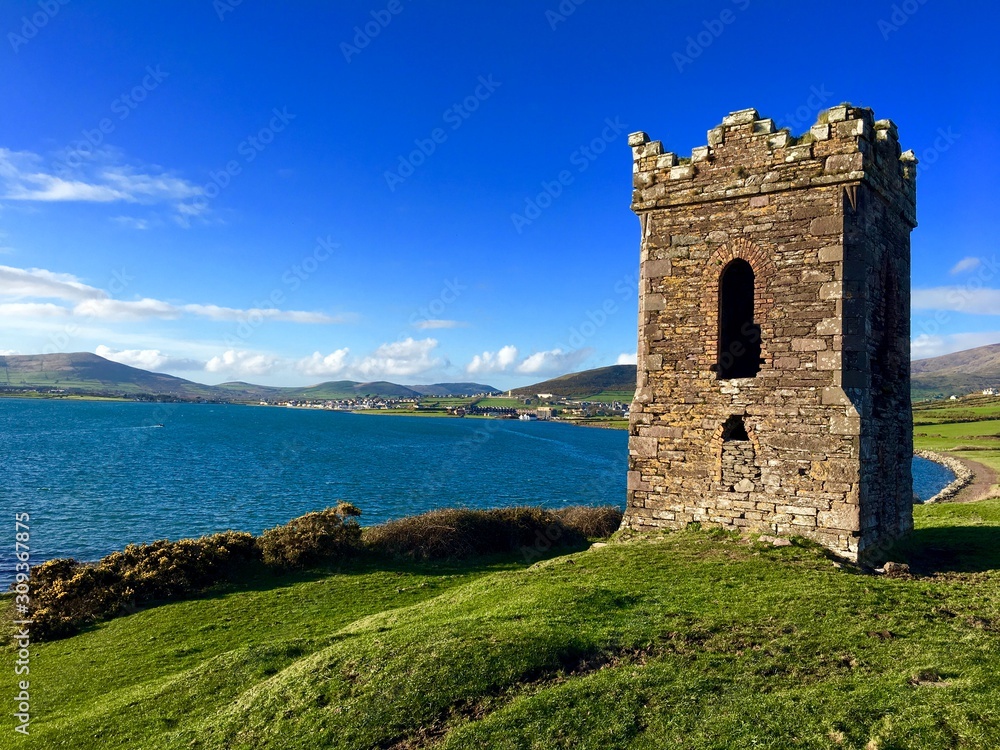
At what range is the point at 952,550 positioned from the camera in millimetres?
15445

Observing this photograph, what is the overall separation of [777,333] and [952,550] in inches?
283

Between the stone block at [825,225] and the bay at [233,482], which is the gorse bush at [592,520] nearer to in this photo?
the bay at [233,482]

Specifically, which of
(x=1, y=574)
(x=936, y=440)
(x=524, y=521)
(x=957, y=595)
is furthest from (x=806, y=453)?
(x=936, y=440)

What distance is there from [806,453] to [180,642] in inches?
548

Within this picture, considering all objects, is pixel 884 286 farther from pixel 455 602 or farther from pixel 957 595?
pixel 455 602

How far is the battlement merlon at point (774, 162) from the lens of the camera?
13.7 metres

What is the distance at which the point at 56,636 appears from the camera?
574 inches

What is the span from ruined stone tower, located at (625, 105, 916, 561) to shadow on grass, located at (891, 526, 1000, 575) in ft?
2.58

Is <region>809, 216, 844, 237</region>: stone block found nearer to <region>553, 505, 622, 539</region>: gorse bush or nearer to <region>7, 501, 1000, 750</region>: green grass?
<region>7, 501, 1000, 750</region>: green grass

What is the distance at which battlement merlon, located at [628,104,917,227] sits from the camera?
13719 mm

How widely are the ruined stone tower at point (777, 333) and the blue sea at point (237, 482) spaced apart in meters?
22.1

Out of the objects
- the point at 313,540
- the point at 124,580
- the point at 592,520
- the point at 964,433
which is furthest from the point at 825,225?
the point at 964,433

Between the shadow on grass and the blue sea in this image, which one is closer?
the shadow on grass

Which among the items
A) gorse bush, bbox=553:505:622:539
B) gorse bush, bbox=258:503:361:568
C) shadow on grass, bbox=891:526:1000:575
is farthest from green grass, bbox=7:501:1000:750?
gorse bush, bbox=553:505:622:539
